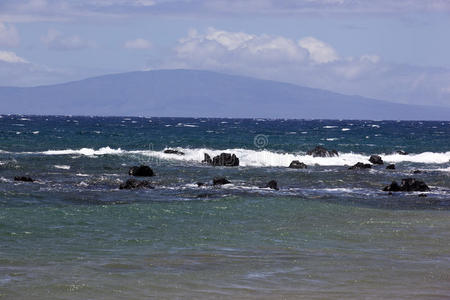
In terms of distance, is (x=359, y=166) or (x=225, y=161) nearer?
(x=359, y=166)

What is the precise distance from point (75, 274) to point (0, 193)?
15157mm

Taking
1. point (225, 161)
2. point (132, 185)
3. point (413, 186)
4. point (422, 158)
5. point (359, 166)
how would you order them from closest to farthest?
point (132, 185), point (413, 186), point (359, 166), point (225, 161), point (422, 158)

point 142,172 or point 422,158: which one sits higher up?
point 422,158

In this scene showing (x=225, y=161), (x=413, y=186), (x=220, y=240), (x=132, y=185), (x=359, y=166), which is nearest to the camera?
(x=220, y=240)

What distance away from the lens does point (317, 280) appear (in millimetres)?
13969

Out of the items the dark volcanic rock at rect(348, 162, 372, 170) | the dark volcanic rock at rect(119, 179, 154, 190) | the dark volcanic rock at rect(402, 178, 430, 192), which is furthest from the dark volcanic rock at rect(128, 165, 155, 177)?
the dark volcanic rock at rect(348, 162, 372, 170)

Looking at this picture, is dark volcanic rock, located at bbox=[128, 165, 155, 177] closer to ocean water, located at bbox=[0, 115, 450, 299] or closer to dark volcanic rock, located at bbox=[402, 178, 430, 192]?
ocean water, located at bbox=[0, 115, 450, 299]

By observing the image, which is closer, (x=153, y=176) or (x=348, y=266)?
(x=348, y=266)

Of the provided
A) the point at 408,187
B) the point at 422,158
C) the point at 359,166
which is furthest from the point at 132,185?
the point at 422,158

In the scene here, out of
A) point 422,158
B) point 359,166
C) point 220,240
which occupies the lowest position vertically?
point 220,240

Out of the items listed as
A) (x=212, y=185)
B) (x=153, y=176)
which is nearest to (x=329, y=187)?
(x=212, y=185)

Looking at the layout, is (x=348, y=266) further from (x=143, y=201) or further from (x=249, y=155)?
(x=249, y=155)

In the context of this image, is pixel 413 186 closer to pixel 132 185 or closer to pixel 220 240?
pixel 132 185

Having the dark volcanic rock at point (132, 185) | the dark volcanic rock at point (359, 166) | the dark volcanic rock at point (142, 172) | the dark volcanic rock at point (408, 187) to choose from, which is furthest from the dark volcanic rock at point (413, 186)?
the dark volcanic rock at point (359, 166)
